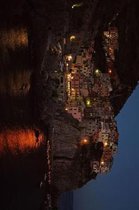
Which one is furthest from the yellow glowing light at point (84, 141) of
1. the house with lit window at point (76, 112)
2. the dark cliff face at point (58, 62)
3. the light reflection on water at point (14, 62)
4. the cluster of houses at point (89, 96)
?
the light reflection on water at point (14, 62)

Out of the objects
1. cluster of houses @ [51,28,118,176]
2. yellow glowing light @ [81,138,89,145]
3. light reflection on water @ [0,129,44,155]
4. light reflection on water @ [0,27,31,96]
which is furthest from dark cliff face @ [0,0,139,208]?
cluster of houses @ [51,28,118,176]

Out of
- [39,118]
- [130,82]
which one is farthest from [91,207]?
[39,118]

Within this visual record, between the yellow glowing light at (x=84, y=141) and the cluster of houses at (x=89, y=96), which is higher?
the cluster of houses at (x=89, y=96)

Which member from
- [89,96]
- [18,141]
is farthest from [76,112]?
[18,141]

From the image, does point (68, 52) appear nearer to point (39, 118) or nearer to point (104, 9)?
point (104, 9)

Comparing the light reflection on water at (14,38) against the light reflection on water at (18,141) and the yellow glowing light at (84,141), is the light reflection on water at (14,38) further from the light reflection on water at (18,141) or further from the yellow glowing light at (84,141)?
the yellow glowing light at (84,141)
